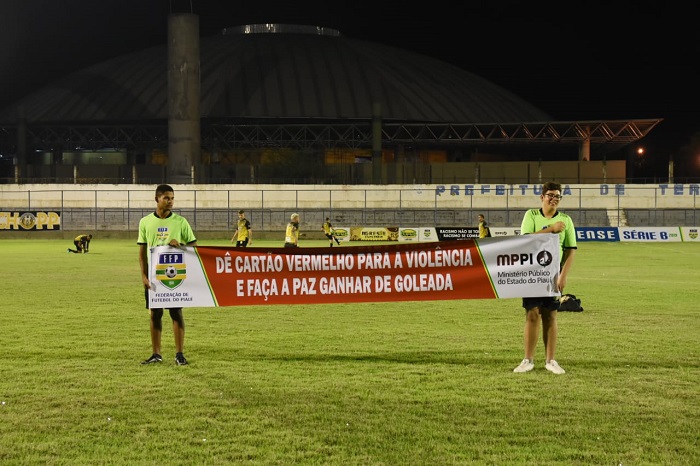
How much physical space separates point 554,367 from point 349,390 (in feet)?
8.47

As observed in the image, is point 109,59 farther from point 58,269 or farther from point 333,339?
point 333,339

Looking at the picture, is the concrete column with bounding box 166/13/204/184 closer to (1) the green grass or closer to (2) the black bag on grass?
(2) the black bag on grass

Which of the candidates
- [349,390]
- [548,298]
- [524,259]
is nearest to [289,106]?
[524,259]

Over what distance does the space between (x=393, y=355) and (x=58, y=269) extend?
70.8ft

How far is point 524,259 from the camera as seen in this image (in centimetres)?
1120

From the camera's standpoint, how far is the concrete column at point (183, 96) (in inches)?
3034

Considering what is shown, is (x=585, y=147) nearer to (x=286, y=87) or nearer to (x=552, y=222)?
(x=286, y=87)

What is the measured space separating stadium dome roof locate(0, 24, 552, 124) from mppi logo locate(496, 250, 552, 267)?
79.0 metres

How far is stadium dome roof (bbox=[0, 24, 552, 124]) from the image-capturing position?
302ft

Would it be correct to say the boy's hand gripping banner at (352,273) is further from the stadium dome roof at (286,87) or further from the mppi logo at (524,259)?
the stadium dome roof at (286,87)

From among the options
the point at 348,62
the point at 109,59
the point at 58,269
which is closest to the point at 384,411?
the point at 58,269

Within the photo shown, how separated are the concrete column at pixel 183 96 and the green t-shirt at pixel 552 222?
2635 inches

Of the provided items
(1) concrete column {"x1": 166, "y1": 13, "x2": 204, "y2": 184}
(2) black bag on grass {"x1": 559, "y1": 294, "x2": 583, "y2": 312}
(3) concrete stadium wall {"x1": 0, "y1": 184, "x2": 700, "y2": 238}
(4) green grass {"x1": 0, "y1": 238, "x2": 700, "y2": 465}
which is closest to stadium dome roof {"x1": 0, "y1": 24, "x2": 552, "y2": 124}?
(1) concrete column {"x1": 166, "y1": 13, "x2": 204, "y2": 184}

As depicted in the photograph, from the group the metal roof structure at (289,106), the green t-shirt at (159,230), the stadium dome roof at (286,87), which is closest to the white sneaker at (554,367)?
the green t-shirt at (159,230)
